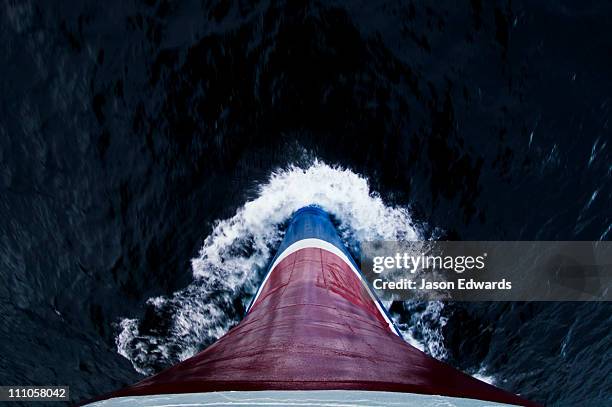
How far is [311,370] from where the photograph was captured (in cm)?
207

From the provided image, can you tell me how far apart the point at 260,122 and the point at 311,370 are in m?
5.58

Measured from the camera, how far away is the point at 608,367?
390 inches

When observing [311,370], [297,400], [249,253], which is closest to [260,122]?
[249,253]

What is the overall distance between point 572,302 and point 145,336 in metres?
7.12

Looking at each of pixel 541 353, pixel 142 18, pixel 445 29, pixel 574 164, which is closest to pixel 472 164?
pixel 574 164

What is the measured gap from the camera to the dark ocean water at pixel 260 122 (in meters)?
6.93

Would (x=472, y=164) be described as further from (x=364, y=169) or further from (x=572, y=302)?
(x=572, y=302)

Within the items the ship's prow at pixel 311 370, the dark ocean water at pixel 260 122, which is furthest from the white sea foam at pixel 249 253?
the ship's prow at pixel 311 370

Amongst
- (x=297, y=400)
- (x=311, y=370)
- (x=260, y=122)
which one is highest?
(x=260, y=122)

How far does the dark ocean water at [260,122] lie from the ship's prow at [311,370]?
3547 mm

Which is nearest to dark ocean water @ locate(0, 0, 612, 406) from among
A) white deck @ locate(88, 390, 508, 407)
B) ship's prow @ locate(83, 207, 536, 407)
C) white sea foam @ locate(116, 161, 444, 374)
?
white sea foam @ locate(116, 161, 444, 374)

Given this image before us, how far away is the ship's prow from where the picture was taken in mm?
1697

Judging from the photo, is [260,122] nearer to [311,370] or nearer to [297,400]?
[311,370]

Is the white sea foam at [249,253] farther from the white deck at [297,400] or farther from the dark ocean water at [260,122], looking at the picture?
the white deck at [297,400]
